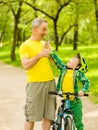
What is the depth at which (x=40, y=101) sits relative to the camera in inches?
233

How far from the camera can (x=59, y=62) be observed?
591cm

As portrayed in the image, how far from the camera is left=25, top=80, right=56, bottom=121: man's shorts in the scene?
5891mm

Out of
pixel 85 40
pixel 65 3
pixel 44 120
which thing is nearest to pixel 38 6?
pixel 65 3

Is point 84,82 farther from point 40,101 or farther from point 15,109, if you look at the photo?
point 15,109

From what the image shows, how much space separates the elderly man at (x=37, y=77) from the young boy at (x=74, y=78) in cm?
17

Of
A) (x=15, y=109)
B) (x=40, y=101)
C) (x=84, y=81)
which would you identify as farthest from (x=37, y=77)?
(x=15, y=109)

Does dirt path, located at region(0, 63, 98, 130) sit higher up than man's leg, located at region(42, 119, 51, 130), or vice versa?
man's leg, located at region(42, 119, 51, 130)

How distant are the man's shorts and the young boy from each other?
0.19 m

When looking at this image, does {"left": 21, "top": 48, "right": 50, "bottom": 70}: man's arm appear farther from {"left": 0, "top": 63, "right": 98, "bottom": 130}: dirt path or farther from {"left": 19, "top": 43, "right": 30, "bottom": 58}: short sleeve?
{"left": 0, "top": 63, "right": 98, "bottom": 130}: dirt path

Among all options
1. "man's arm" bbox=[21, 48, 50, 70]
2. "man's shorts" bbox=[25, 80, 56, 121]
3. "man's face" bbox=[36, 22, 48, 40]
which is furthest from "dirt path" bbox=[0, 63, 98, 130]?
"man's face" bbox=[36, 22, 48, 40]

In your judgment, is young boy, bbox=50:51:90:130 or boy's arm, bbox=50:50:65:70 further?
boy's arm, bbox=50:50:65:70

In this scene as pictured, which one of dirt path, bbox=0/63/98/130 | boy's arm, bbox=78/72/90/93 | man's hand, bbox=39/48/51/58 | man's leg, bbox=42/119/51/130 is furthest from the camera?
dirt path, bbox=0/63/98/130

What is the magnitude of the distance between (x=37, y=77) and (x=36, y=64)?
18cm

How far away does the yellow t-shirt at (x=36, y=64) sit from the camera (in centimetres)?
579
